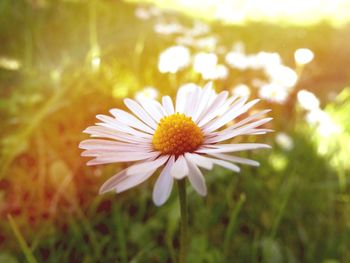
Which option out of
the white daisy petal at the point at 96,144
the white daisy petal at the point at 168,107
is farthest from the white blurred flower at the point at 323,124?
the white daisy petal at the point at 96,144

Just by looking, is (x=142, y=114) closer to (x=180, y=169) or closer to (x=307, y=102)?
(x=180, y=169)

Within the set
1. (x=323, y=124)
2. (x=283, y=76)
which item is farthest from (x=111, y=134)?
(x=283, y=76)

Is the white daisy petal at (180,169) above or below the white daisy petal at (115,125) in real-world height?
below

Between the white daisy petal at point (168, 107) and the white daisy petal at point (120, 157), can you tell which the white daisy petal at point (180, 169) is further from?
the white daisy petal at point (168, 107)

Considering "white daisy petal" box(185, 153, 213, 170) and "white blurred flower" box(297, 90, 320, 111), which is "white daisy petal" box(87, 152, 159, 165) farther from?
"white blurred flower" box(297, 90, 320, 111)

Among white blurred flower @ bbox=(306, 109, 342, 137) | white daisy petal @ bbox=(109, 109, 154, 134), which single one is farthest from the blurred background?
white daisy petal @ bbox=(109, 109, 154, 134)
